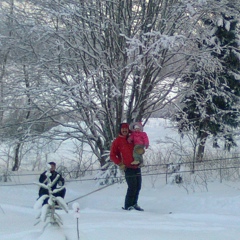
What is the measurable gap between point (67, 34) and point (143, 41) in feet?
7.82

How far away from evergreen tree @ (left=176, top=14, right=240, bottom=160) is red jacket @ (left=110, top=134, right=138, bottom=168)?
5.01m

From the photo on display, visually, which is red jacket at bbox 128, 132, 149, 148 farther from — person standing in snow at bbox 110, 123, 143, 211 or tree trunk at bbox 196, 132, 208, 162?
tree trunk at bbox 196, 132, 208, 162

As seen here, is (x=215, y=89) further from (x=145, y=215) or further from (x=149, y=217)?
(x=149, y=217)

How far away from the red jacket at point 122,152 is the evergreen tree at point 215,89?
197 inches

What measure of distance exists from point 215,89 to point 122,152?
7.50 meters

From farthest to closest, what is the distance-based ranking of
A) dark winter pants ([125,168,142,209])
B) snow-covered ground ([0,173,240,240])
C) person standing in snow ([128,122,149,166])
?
dark winter pants ([125,168,142,209]) < person standing in snow ([128,122,149,166]) < snow-covered ground ([0,173,240,240])

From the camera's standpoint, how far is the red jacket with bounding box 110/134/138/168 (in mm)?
8398

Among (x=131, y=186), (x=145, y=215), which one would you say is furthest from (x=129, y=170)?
(x=145, y=215)

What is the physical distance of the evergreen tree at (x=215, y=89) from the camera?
43.8ft

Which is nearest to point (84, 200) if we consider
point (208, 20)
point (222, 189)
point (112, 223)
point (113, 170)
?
point (113, 170)

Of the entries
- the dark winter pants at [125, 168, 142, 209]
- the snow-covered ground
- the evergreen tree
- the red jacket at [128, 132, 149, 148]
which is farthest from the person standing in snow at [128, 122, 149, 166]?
the evergreen tree

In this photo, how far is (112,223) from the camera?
19.0 feet

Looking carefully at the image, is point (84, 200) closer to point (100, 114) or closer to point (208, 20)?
point (100, 114)

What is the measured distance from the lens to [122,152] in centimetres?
845
